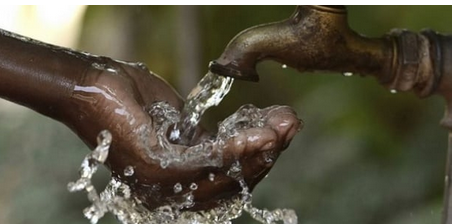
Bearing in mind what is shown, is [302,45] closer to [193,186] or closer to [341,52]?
[341,52]

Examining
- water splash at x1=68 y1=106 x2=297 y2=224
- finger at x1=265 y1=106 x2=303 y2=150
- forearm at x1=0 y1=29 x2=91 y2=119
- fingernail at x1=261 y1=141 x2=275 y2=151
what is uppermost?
forearm at x1=0 y1=29 x2=91 y2=119

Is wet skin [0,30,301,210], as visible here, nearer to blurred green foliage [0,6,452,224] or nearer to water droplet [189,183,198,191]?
water droplet [189,183,198,191]

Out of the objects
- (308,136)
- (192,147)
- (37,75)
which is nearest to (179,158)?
(192,147)

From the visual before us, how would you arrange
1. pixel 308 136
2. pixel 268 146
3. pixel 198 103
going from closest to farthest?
pixel 268 146
pixel 198 103
pixel 308 136

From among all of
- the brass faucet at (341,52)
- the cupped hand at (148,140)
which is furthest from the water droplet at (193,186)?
the brass faucet at (341,52)

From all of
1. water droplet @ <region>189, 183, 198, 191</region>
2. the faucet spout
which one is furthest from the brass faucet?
water droplet @ <region>189, 183, 198, 191</region>

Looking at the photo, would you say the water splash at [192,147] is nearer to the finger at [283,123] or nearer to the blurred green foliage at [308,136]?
the finger at [283,123]

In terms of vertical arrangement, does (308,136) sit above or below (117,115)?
below
